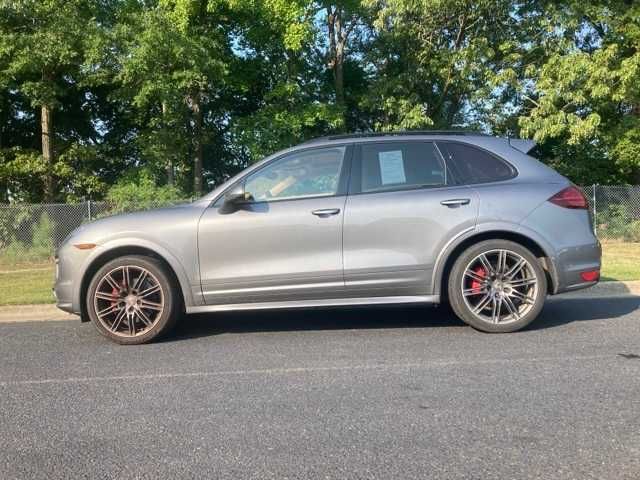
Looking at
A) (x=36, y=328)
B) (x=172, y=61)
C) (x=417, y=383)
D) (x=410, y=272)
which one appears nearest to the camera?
(x=417, y=383)

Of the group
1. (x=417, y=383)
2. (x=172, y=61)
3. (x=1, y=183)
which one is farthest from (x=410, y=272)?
(x=1, y=183)

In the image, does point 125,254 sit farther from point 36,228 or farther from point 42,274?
point 36,228

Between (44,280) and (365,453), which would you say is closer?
(365,453)

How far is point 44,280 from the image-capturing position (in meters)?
10.7

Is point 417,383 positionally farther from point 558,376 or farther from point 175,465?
point 175,465

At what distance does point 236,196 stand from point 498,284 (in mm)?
2579

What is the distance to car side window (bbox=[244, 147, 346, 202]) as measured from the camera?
5957 mm

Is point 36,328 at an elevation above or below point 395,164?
below

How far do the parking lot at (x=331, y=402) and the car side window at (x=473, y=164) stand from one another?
4.89ft

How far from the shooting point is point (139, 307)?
19.2ft

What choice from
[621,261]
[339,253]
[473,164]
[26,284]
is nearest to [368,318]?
[339,253]

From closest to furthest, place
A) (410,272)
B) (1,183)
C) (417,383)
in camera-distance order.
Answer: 1. (417,383)
2. (410,272)
3. (1,183)

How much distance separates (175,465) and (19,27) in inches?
653

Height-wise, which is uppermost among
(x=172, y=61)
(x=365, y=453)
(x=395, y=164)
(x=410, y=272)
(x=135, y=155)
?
(x=172, y=61)
